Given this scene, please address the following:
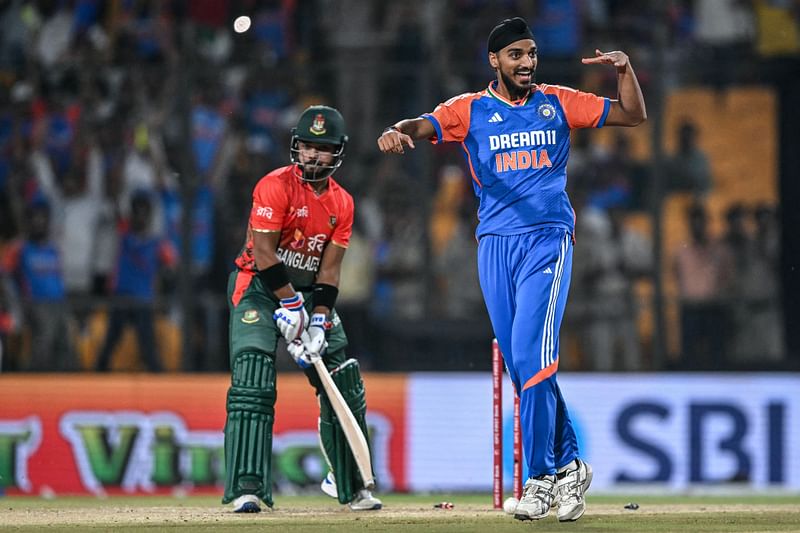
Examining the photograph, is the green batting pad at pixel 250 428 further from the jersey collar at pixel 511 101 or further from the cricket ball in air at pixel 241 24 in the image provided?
the cricket ball in air at pixel 241 24

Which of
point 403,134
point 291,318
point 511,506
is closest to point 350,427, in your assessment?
point 291,318

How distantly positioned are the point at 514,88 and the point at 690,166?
5884mm

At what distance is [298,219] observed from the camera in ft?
24.4

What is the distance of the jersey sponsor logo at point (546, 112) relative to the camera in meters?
6.75

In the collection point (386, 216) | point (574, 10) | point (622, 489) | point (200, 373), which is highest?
point (574, 10)

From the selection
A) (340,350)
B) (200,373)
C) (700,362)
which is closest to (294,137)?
(340,350)

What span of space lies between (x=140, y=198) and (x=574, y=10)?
Result: 4048 mm

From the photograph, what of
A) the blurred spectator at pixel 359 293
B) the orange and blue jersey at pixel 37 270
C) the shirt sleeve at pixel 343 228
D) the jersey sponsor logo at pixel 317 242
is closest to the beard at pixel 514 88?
the shirt sleeve at pixel 343 228

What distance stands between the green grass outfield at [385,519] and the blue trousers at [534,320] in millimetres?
355

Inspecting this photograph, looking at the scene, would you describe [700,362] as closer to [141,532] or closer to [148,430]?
[148,430]

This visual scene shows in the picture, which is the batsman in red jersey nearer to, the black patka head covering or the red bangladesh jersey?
the red bangladesh jersey

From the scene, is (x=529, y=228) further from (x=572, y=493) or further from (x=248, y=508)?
(x=248, y=508)

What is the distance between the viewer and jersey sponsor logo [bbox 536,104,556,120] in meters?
6.75

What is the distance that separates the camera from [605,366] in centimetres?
1130
